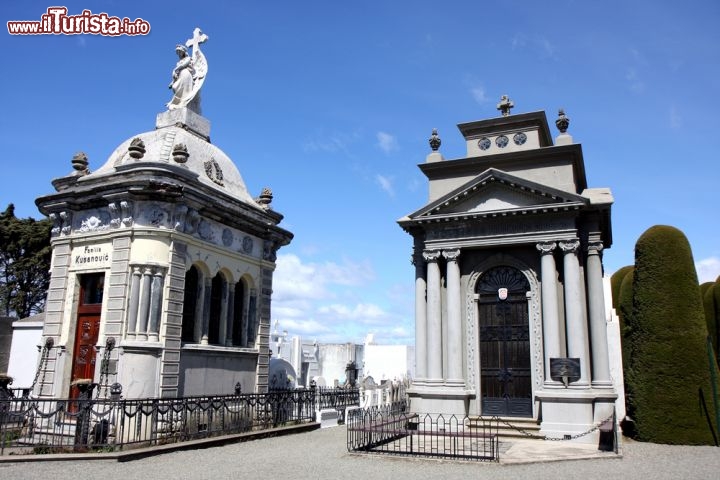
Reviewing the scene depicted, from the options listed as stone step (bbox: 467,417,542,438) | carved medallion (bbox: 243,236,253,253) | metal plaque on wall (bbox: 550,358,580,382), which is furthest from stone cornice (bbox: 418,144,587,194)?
stone step (bbox: 467,417,542,438)

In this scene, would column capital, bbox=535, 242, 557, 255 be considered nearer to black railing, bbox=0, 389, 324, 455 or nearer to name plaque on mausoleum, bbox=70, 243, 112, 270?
black railing, bbox=0, 389, 324, 455

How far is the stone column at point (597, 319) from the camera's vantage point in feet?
51.9

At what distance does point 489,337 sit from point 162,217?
1031 centimetres

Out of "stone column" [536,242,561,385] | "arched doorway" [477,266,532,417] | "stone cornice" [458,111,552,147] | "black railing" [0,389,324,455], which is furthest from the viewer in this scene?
"stone cornice" [458,111,552,147]

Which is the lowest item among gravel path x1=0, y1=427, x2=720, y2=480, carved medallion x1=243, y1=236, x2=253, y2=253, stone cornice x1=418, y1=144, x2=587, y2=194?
gravel path x1=0, y1=427, x2=720, y2=480

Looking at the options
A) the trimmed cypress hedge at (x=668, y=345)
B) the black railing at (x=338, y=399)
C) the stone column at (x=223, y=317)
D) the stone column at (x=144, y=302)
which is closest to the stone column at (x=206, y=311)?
the stone column at (x=223, y=317)

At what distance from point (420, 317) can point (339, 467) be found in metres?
7.87

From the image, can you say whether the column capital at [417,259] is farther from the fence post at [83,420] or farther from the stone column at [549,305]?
the fence post at [83,420]

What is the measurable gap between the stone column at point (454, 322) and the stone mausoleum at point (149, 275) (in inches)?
258

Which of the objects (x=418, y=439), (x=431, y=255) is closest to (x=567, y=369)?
(x=418, y=439)

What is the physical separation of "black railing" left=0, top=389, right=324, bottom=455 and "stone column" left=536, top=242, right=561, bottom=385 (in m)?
8.42

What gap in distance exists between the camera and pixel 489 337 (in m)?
17.5

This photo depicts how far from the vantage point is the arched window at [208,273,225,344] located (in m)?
17.8

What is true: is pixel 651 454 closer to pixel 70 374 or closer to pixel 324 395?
pixel 324 395
